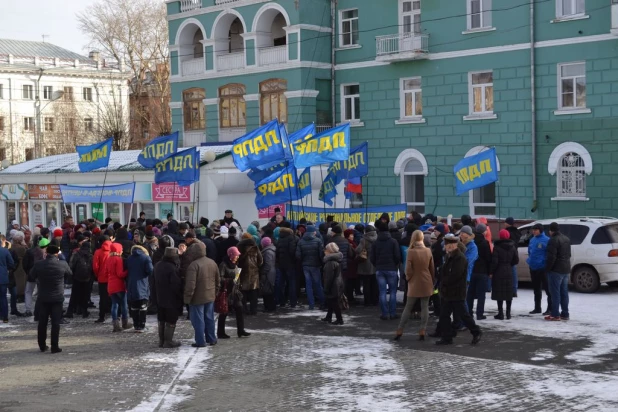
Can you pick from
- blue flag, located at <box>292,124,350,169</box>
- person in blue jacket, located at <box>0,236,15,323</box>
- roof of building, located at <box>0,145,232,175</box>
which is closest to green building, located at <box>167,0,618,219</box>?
roof of building, located at <box>0,145,232,175</box>

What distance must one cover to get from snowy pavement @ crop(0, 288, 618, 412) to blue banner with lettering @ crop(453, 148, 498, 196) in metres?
5.37

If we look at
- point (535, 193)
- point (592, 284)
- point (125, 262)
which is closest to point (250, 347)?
point (125, 262)

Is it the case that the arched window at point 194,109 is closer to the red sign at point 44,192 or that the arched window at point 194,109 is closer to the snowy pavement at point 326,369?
the red sign at point 44,192

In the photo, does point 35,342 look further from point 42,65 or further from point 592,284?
point 42,65

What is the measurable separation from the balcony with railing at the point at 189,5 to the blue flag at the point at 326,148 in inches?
764

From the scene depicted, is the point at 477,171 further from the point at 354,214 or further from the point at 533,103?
the point at 533,103

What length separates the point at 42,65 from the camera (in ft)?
316

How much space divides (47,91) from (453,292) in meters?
86.9

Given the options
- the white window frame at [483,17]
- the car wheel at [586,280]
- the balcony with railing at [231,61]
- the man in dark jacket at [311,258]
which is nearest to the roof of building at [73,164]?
the balcony with railing at [231,61]

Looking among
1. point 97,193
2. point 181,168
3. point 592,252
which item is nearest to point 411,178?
point 97,193

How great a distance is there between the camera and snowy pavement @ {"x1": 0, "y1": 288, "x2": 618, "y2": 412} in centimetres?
1127

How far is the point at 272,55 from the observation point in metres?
37.8

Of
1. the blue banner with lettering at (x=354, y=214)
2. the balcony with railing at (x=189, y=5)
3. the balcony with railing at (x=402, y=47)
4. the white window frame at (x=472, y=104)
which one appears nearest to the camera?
the blue banner with lettering at (x=354, y=214)

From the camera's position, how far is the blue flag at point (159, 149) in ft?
83.7
